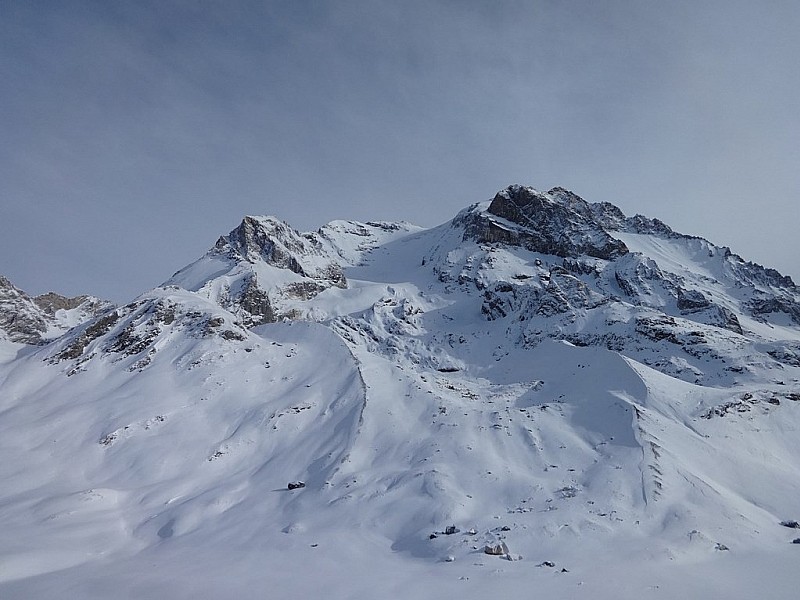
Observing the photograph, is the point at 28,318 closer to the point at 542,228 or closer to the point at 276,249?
the point at 276,249

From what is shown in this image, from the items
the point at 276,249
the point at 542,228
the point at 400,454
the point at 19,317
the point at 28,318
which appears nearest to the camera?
the point at 400,454

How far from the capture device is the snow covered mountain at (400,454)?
23.7 meters

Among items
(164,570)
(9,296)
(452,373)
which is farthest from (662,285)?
(9,296)

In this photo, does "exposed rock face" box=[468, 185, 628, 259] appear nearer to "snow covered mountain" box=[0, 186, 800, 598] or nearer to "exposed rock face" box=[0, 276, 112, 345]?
"snow covered mountain" box=[0, 186, 800, 598]

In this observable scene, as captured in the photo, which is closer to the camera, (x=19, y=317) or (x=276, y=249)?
(x=19, y=317)

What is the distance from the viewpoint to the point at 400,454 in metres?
39.8

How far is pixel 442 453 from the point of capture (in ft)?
126

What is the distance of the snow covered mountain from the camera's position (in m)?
23.7

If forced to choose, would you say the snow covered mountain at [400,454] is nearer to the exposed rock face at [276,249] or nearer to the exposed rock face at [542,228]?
the exposed rock face at [276,249]

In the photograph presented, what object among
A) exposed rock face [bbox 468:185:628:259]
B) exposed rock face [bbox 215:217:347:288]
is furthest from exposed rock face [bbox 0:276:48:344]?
exposed rock face [bbox 468:185:628:259]

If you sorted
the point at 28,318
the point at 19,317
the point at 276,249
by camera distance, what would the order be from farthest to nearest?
the point at 276,249 → the point at 28,318 → the point at 19,317

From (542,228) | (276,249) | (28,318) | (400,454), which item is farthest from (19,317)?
(542,228)

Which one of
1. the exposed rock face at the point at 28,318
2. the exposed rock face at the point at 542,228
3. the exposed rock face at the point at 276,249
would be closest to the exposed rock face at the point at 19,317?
the exposed rock face at the point at 28,318

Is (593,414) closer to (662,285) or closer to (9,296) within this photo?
(662,285)
